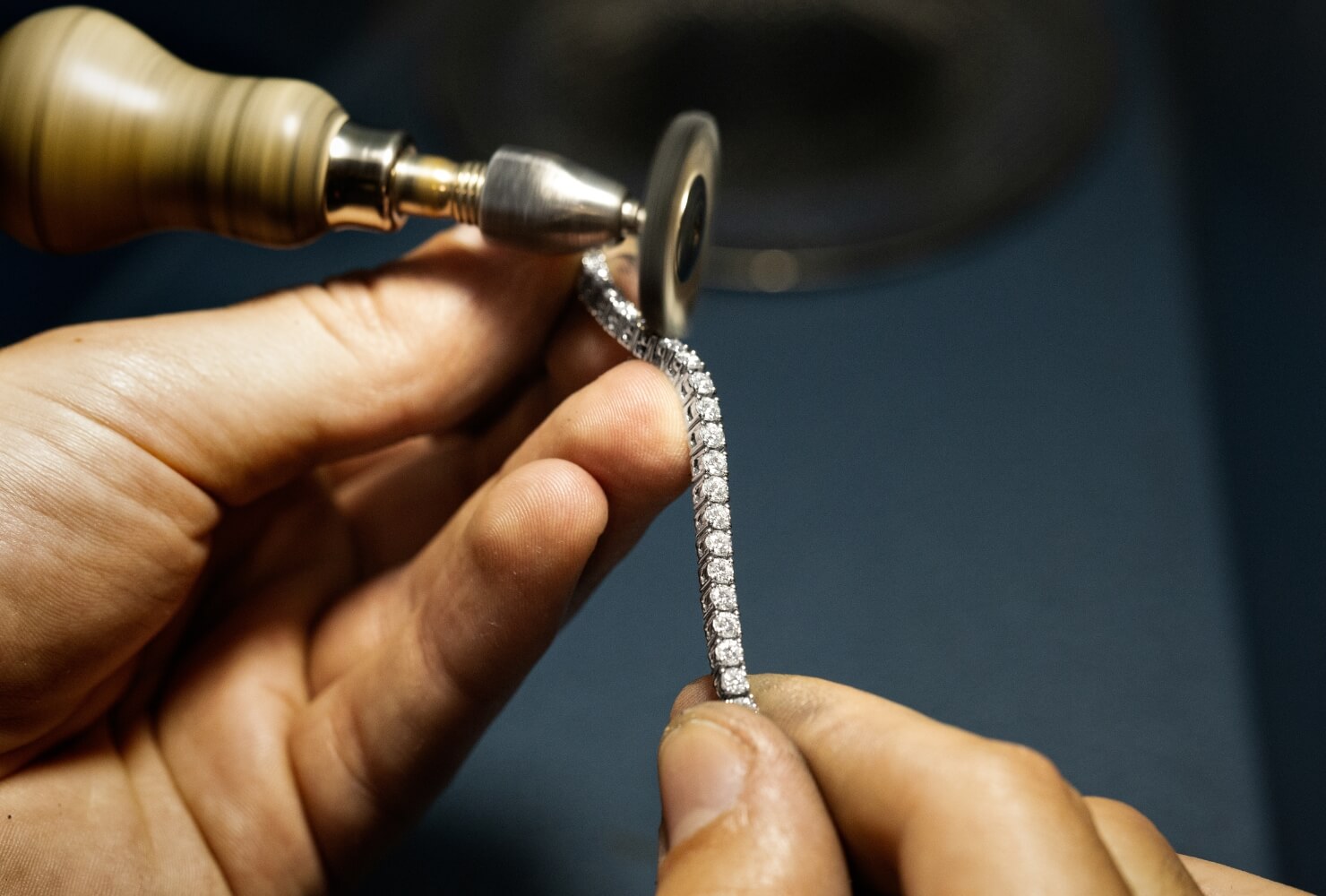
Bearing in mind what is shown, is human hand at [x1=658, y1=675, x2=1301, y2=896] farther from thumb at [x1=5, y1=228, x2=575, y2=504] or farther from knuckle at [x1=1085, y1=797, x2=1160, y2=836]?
thumb at [x1=5, y1=228, x2=575, y2=504]

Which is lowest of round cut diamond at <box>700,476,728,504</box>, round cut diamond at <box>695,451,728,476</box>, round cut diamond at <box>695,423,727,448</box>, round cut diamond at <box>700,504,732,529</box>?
round cut diamond at <box>700,504,732,529</box>

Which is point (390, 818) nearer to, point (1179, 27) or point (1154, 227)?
point (1154, 227)

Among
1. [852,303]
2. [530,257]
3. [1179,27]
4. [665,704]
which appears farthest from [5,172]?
[1179,27]

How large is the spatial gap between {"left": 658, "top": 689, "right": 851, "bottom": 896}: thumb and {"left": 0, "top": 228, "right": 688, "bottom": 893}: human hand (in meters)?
0.10

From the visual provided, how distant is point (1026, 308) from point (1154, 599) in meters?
0.23

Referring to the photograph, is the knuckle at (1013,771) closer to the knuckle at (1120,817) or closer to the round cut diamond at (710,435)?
the knuckle at (1120,817)

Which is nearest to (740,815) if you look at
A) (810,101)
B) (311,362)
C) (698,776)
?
(698,776)

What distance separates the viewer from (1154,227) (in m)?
0.82

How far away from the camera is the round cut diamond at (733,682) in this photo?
0.35 meters

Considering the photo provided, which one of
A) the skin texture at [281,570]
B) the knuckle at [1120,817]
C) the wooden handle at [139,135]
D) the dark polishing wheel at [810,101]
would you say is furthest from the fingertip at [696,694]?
the dark polishing wheel at [810,101]

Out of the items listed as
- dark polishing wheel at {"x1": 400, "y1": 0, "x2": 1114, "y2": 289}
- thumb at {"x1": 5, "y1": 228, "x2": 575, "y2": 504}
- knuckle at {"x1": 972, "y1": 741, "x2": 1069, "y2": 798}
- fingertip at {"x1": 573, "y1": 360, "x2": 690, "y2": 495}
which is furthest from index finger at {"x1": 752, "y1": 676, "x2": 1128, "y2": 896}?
dark polishing wheel at {"x1": 400, "y1": 0, "x2": 1114, "y2": 289}

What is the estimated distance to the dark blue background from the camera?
1.82ft

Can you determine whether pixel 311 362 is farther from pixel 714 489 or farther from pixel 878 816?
pixel 878 816

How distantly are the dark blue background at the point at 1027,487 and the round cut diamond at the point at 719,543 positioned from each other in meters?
0.21
